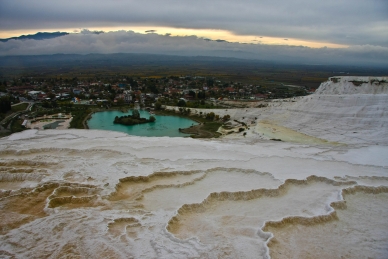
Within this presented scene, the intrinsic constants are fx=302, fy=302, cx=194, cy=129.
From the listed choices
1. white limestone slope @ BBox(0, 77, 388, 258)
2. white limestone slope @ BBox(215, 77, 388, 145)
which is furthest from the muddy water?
white limestone slope @ BBox(0, 77, 388, 258)

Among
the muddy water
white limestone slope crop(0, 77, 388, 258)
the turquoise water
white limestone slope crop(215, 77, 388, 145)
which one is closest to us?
white limestone slope crop(0, 77, 388, 258)

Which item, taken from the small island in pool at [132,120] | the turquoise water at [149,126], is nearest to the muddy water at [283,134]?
the turquoise water at [149,126]

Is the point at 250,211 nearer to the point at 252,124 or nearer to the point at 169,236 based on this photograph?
the point at 169,236

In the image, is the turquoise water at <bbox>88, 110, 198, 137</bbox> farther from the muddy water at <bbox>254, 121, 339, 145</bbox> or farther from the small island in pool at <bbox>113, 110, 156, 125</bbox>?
the muddy water at <bbox>254, 121, 339, 145</bbox>

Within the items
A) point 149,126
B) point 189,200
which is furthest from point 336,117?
point 189,200

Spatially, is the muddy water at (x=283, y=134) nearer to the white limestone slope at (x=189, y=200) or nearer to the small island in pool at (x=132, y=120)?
the white limestone slope at (x=189, y=200)
